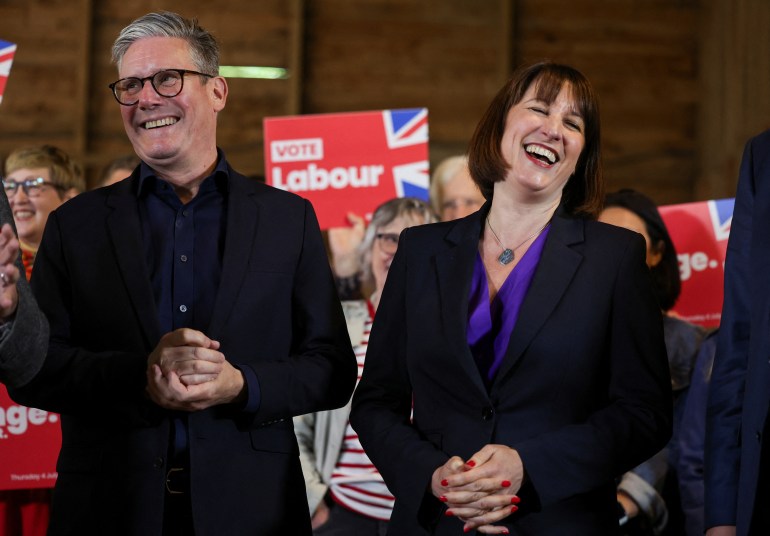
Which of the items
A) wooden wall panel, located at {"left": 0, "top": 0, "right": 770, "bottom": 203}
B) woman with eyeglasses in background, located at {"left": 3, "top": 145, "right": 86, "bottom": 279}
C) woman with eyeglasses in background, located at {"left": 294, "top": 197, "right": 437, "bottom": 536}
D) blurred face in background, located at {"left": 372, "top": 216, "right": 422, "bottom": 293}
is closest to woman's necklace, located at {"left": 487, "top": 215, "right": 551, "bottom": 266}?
woman with eyeglasses in background, located at {"left": 294, "top": 197, "right": 437, "bottom": 536}

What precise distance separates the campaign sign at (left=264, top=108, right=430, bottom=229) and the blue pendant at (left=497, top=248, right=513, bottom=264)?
1.99 m

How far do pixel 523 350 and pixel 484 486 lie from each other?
27 cm

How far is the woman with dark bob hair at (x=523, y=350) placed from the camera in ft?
5.76

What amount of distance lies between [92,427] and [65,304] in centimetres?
26

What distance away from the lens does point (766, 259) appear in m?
1.72

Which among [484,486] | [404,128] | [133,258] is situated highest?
[404,128]


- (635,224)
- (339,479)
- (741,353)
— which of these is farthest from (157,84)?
(635,224)

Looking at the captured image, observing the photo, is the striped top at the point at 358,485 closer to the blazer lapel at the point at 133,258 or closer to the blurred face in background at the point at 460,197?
the blurred face in background at the point at 460,197

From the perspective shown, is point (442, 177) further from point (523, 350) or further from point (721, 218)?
point (523, 350)

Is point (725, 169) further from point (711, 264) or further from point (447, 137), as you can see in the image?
point (711, 264)

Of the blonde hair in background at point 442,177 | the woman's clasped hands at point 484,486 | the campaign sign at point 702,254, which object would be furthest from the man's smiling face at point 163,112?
the blonde hair in background at point 442,177

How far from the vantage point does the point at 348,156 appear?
3996 mm

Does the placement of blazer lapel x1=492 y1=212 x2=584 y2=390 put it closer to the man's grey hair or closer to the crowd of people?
the crowd of people

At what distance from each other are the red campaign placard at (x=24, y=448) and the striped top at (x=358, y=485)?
35.2 inches
